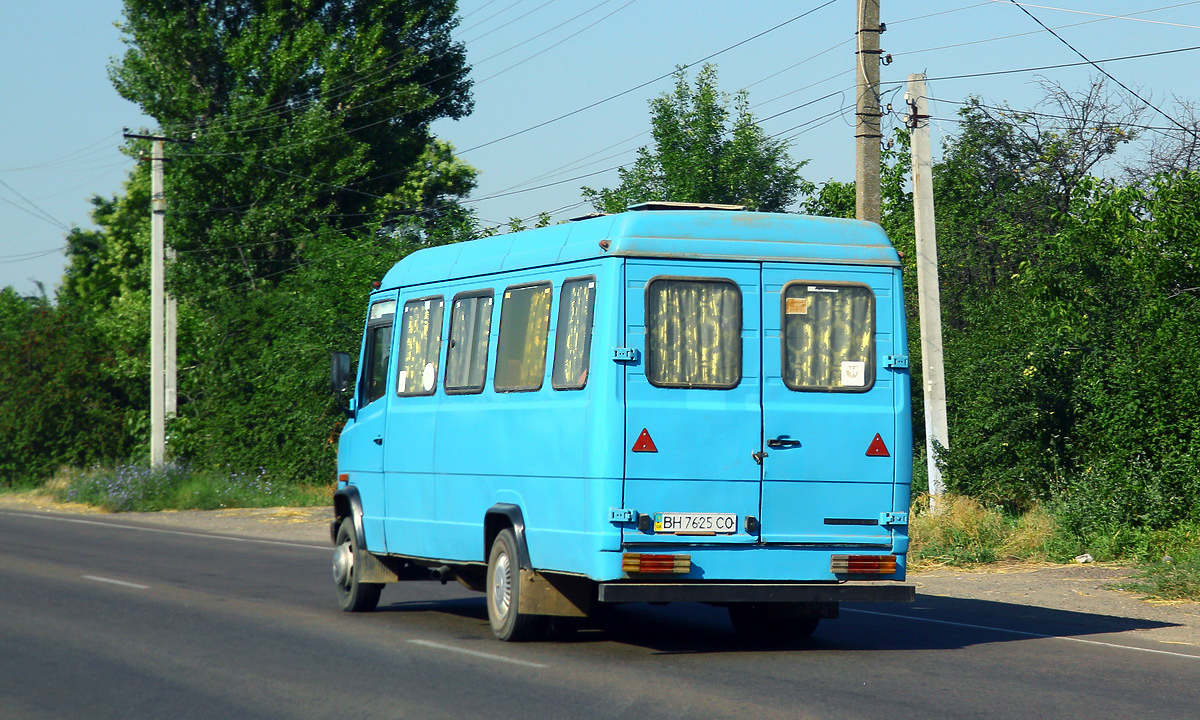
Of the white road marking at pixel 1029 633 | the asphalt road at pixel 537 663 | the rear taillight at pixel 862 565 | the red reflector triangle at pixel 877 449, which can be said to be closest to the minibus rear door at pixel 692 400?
the rear taillight at pixel 862 565

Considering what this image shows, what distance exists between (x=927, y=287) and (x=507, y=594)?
1056 centimetres

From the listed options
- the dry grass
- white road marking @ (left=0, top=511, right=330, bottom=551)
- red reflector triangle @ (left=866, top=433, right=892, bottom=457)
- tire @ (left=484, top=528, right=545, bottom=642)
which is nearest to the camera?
red reflector triangle @ (left=866, top=433, right=892, bottom=457)

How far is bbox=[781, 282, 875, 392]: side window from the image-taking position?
34.9 feet

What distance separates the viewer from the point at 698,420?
1032 cm

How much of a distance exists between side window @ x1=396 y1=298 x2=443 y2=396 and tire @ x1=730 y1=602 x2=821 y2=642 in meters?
3.14

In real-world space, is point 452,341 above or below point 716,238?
below

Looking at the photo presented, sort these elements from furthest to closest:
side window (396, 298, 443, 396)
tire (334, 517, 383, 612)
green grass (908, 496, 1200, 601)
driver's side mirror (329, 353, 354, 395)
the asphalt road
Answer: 1. green grass (908, 496, 1200, 601)
2. tire (334, 517, 383, 612)
3. driver's side mirror (329, 353, 354, 395)
4. side window (396, 298, 443, 396)
5. the asphalt road

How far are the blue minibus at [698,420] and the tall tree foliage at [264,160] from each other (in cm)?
2567

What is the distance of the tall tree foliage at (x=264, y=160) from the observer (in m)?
38.3

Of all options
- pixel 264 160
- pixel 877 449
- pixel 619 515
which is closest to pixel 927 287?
pixel 877 449

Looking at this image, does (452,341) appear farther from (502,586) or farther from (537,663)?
(537,663)

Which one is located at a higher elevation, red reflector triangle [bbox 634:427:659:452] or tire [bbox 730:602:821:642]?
red reflector triangle [bbox 634:427:659:452]

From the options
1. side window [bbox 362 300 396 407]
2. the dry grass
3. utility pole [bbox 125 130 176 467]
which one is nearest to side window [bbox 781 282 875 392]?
side window [bbox 362 300 396 407]

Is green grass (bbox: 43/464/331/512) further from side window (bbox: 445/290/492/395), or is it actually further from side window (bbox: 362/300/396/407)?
side window (bbox: 445/290/492/395)
